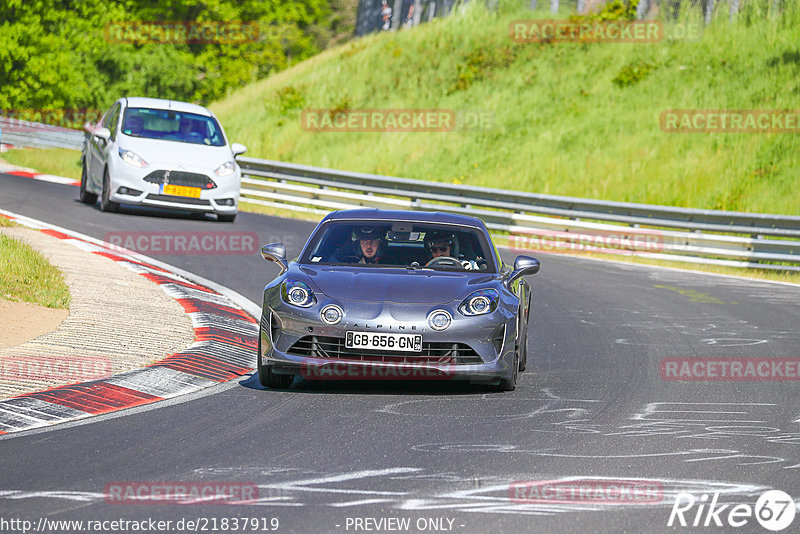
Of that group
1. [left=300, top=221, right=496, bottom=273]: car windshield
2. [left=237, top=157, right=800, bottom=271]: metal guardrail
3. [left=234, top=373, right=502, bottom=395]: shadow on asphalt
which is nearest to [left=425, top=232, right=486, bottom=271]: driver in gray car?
[left=300, top=221, right=496, bottom=273]: car windshield

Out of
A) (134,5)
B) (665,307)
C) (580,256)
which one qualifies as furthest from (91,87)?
(665,307)

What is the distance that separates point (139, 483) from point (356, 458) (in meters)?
1.22

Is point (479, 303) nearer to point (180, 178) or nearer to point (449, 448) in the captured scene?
point (449, 448)

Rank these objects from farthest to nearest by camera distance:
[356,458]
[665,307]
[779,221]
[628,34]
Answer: [628,34] < [779,221] < [665,307] < [356,458]

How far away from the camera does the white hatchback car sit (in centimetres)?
1856

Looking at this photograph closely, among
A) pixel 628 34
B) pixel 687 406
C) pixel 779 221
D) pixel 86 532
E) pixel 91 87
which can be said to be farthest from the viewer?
pixel 91 87

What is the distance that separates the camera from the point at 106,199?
19016 mm

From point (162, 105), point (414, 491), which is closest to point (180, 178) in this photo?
point (162, 105)

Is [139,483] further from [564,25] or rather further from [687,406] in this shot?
[564,25]

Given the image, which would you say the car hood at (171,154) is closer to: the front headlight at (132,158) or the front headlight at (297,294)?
the front headlight at (132,158)

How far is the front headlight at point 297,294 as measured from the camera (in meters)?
8.41

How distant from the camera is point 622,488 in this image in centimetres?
591

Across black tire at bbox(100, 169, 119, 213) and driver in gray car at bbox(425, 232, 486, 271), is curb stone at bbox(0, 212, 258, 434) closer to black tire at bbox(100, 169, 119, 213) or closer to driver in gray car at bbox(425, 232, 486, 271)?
driver in gray car at bbox(425, 232, 486, 271)

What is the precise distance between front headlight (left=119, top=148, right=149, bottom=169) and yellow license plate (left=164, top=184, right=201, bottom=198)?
1.57ft
